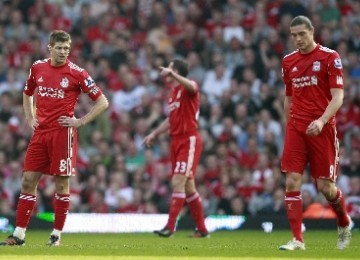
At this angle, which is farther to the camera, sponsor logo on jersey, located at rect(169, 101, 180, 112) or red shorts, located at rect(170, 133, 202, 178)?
sponsor logo on jersey, located at rect(169, 101, 180, 112)

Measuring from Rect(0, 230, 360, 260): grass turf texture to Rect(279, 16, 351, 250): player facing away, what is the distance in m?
0.65

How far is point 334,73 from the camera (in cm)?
1214

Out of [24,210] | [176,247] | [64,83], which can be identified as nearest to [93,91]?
[64,83]

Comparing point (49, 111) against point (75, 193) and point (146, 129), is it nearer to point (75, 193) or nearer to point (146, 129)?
point (75, 193)

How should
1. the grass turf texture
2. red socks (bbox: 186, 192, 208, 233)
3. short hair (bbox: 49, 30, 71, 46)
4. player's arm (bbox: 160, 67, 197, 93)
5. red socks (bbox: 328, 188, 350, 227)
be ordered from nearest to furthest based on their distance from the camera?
the grass turf texture, red socks (bbox: 328, 188, 350, 227), short hair (bbox: 49, 30, 71, 46), player's arm (bbox: 160, 67, 197, 93), red socks (bbox: 186, 192, 208, 233)

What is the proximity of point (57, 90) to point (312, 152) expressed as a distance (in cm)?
308

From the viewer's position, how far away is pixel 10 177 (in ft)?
66.6

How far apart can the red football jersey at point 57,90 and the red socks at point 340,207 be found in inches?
122

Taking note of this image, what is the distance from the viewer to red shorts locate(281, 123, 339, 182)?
40.2 feet

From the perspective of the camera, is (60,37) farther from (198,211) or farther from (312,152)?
(198,211)

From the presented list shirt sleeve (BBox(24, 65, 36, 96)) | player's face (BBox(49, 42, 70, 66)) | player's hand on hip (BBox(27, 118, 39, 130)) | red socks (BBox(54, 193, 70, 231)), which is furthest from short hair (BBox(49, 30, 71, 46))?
red socks (BBox(54, 193, 70, 231))

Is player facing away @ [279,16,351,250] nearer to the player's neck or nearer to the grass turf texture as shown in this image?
the player's neck

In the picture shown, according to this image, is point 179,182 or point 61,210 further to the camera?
point 179,182

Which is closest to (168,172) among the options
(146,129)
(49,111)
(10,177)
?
(146,129)
